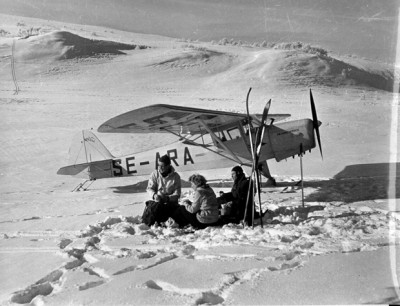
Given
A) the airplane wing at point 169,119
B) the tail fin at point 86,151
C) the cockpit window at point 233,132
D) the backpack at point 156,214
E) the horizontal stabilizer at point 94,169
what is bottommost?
the backpack at point 156,214

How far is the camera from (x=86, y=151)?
480 inches

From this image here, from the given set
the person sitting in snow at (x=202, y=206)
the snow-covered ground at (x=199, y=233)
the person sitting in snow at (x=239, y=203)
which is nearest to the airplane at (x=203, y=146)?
the snow-covered ground at (x=199, y=233)

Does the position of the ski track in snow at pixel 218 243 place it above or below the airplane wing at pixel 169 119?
below

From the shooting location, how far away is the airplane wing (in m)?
7.43

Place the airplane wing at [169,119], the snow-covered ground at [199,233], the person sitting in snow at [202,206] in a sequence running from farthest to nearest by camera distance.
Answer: the airplane wing at [169,119], the person sitting in snow at [202,206], the snow-covered ground at [199,233]

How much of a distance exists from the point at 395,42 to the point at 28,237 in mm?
5822

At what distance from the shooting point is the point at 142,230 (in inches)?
265

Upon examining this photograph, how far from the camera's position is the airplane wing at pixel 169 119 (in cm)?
743

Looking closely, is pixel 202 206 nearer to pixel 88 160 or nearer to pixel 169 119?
pixel 169 119

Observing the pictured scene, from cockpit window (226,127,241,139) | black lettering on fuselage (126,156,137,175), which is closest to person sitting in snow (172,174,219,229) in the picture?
cockpit window (226,127,241,139)

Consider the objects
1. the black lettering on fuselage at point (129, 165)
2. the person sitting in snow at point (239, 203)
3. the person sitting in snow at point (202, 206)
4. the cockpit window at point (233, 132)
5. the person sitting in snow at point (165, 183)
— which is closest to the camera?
the person sitting in snow at point (202, 206)

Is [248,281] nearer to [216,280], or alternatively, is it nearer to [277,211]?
[216,280]

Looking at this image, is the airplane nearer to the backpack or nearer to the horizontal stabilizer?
the horizontal stabilizer

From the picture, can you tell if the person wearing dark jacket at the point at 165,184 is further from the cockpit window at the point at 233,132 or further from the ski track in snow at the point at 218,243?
the cockpit window at the point at 233,132
